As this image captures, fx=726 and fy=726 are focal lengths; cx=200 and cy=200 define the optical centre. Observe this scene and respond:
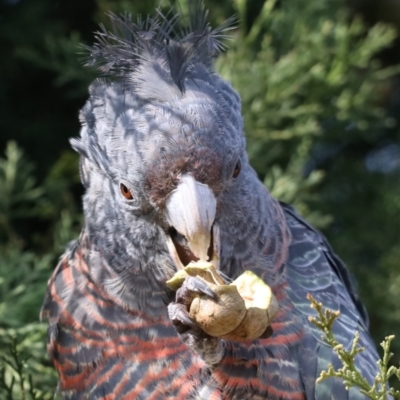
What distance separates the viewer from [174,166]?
2.57 m

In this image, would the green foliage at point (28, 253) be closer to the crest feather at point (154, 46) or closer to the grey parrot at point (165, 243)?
the grey parrot at point (165, 243)

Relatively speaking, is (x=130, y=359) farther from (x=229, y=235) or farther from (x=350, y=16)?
(x=350, y=16)

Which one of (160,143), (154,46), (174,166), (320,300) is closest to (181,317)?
(174,166)

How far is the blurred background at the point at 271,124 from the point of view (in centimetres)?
462

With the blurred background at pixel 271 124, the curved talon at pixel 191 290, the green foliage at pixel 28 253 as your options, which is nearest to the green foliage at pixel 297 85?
the blurred background at pixel 271 124

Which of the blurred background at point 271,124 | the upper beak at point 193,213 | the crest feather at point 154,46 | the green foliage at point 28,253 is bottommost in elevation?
the green foliage at point 28,253

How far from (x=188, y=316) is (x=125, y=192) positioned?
0.60m

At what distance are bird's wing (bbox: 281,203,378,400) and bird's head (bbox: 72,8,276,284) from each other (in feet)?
1.90

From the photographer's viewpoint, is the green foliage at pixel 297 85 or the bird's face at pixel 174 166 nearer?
the bird's face at pixel 174 166

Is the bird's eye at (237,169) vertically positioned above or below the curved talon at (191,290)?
above

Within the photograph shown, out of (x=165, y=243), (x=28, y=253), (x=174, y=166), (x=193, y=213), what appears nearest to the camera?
(x=193, y=213)

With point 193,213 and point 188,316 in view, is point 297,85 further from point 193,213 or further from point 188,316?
point 188,316

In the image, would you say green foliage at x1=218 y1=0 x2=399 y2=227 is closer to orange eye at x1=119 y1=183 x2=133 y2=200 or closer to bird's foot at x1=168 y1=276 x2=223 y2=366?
orange eye at x1=119 y1=183 x2=133 y2=200

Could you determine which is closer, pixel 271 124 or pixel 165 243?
pixel 165 243
